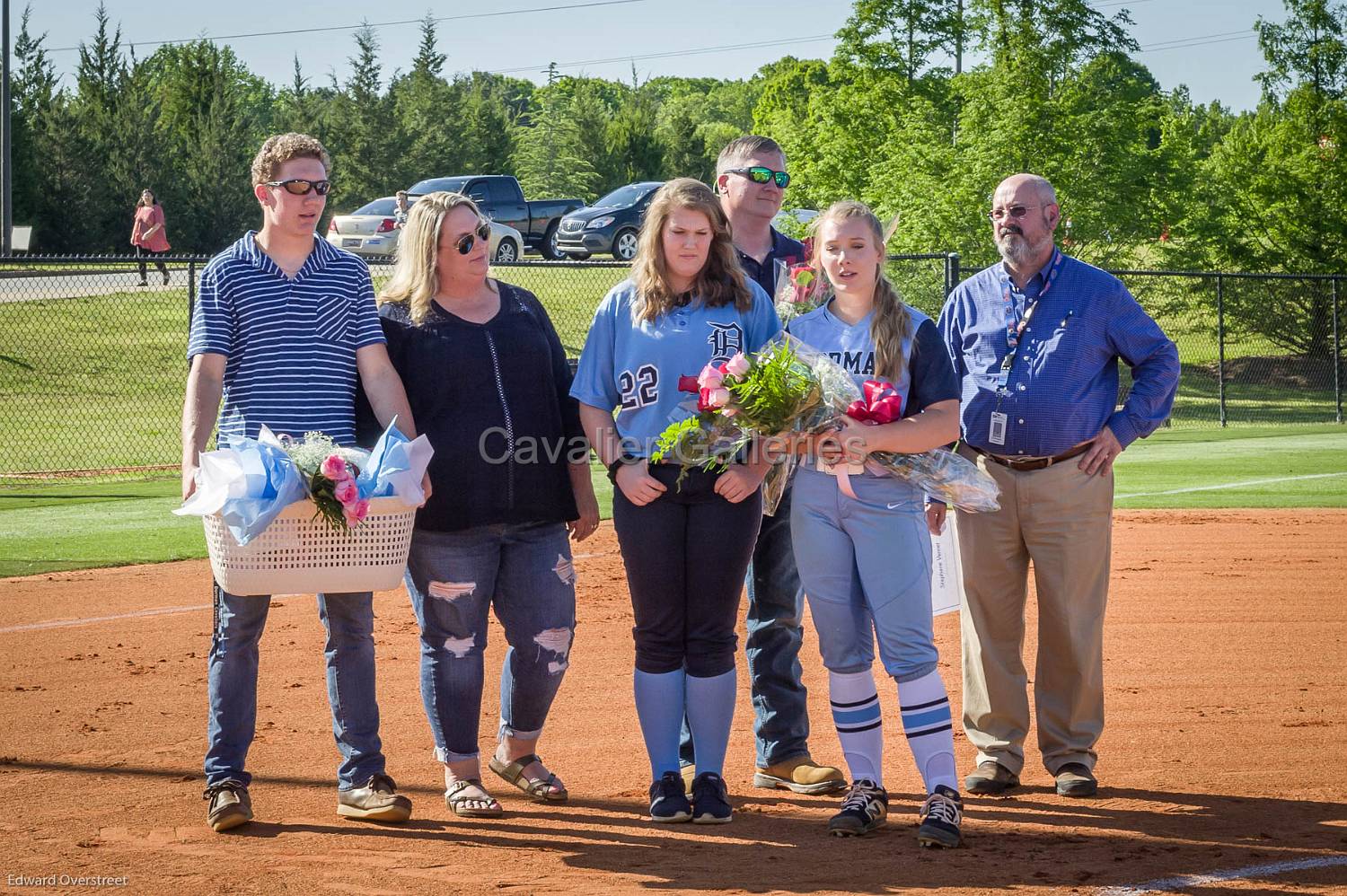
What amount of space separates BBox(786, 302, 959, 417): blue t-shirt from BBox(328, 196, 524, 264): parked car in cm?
2129

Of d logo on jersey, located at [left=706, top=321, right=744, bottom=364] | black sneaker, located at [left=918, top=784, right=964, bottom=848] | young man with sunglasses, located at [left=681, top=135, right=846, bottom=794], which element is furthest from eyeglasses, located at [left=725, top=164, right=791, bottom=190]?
black sneaker, located at [left=918, top=784, right=964, bottom=848]

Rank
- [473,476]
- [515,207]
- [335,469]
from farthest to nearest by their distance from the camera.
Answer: [515,207] → [473,476] → [335,469]

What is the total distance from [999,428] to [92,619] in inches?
223

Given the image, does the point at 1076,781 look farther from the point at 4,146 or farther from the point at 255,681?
the point at 4,146

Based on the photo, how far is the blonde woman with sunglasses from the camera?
473cm

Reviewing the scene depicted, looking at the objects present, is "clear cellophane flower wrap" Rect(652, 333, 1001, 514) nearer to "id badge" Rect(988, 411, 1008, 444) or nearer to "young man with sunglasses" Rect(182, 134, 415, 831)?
"id badge" Rect(988, 411, 1008, 444)

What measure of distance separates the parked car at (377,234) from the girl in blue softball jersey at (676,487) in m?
21.1

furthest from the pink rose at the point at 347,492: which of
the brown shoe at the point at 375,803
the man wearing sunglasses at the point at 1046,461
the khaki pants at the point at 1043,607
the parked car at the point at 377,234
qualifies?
the parked car at the point at 377,234

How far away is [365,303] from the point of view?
4.66 metres

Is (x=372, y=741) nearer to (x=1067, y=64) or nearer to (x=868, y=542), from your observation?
(x=868, y=542)

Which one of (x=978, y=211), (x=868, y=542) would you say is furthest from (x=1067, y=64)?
(x=868, y=542)

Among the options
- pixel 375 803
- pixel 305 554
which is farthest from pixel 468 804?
pixel 305 554

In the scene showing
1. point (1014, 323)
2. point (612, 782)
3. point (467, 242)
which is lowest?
point (612, 782)

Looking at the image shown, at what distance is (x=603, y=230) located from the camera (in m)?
28.7
